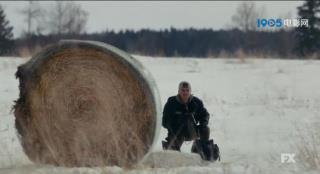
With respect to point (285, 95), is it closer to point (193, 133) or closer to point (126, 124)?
point (193, 133)

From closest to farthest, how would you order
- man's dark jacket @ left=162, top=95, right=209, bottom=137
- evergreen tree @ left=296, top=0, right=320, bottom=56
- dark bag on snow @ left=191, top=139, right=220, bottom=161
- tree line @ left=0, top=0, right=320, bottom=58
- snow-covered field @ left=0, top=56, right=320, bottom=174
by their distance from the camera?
snow-covered field @ left=0, top=56, right=320, bottom=174 < dark bag on snow @ left=191, top=139, right=220, bottom=161 < man's dark jacket @ left=162, top=95, right=209, bottom=137 < evergreen tree @ left=296, top=0, right=320, bottom=56 < tree line @ left=0, top=0, right=320, bottom=58

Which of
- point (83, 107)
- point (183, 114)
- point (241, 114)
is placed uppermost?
point (83, 107)

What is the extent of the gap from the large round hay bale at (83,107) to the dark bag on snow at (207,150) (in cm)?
121

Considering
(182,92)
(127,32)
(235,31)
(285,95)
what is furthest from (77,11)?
(182,92)

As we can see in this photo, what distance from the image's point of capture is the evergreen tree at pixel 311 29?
30.3m

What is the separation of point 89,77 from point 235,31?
50880mm

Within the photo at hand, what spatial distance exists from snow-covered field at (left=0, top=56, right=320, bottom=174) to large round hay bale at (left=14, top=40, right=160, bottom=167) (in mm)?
338

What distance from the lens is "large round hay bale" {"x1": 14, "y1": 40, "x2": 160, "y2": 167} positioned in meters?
7.88

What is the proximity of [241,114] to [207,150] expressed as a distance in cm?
492

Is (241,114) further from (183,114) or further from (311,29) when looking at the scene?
(311,29)

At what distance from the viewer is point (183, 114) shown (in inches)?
364

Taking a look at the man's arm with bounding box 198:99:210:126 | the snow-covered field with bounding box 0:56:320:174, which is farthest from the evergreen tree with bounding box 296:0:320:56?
the man's arm with bounding box 198:99:210:126

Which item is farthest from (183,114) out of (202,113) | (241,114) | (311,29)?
(311,29)

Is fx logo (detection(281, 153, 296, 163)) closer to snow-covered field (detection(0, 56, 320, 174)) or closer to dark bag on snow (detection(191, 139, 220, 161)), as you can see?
Result: snow-covered field (detection(0, 56, 320, 174))
